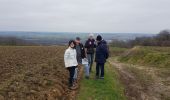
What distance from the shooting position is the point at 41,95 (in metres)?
12.9

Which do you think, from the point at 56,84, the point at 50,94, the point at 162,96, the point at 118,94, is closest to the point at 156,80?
the point at 162,96

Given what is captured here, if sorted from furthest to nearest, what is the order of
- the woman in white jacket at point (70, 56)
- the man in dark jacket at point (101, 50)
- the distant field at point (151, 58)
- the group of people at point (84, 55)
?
the distant field at point (151, 58) < the man in dark jacket at point (101, 50) < the group of people at point (84, 55) < the woman in white jacket at point (70, 56)

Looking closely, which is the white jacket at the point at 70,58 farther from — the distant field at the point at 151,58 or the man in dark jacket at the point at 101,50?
the distant field at the point at 151,58

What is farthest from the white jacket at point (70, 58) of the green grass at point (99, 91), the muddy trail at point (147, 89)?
the muddy trail at point (147, 89)

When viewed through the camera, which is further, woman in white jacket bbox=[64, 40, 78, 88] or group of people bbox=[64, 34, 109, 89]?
group of people bbox=[64, 34, 109, 89]

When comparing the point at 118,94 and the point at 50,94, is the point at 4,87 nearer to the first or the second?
the point at 50,94

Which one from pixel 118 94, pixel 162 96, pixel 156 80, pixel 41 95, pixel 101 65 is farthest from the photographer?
pixel 156 80

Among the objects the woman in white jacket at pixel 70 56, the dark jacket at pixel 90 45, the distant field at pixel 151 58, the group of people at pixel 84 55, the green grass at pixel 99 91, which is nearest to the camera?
the green grass at pixel 99 91

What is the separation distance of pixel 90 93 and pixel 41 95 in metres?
3.05

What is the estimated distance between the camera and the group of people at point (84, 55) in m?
15.7

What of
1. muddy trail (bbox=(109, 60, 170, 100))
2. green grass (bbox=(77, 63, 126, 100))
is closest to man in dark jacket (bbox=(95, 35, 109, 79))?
green grass (bbox=(77, 63, 126, 100))

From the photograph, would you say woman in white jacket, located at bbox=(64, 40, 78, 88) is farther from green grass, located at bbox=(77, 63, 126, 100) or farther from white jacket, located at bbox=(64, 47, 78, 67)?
green grass, located at bbox=(77, 63, 126, 100)

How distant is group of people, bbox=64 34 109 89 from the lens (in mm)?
15727

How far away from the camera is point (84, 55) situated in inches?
702
